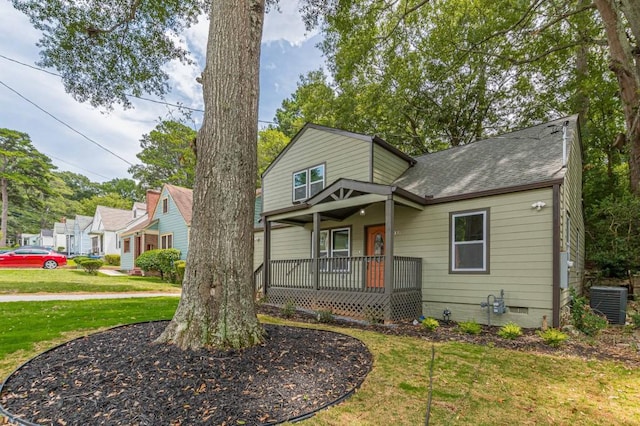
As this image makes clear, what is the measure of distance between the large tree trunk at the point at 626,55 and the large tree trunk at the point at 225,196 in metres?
11.3

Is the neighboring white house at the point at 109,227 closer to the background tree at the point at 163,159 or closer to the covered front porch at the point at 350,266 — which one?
the background tree at the point at 163,159

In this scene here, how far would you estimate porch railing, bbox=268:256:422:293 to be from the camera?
7621 mm

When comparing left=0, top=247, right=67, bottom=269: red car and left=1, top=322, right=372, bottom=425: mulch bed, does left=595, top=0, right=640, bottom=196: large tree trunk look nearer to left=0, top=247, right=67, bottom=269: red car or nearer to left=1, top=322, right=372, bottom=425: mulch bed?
left=1, top=322, right=372, bottom=425: mulch bed

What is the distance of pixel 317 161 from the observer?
11242 mm

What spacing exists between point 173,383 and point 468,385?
321 cm

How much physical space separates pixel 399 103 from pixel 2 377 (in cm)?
1754

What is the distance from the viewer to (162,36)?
937cm

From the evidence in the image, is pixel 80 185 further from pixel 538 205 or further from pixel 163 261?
pixel 538 205

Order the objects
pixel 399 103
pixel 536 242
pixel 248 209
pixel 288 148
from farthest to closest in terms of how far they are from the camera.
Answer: pixel 399 103, pixel 288 148, pixel 536 242, pixel 248 209

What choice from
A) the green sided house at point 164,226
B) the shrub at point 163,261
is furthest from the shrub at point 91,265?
the green sided house at point 164,226

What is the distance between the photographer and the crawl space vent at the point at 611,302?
7504mm

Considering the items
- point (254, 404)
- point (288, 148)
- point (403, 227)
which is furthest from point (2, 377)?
point (288, 148)

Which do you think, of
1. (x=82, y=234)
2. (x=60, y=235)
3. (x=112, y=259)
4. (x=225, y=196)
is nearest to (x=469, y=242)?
(x=225, y=196)

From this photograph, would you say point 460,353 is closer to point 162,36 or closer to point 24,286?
point 162,36
